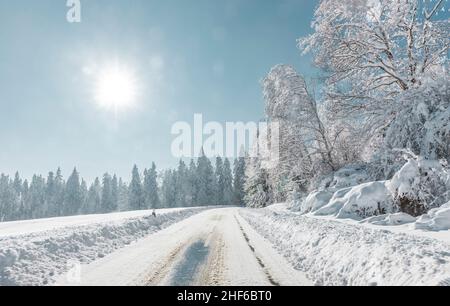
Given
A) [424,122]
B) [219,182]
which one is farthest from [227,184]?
[424,122]

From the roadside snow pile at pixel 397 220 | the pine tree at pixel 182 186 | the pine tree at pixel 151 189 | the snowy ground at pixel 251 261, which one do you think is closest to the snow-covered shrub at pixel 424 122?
the roadside snow pile at pixel 397 220

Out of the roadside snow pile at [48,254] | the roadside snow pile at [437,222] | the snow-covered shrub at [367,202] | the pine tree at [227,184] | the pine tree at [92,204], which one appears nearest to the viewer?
the roadside snow pile at [48,254]

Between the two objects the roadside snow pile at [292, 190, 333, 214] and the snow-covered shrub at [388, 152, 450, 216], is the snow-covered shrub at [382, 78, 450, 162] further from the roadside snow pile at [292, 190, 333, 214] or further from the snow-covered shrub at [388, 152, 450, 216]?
the roadside snow pile at [292, 190, 333, 214]

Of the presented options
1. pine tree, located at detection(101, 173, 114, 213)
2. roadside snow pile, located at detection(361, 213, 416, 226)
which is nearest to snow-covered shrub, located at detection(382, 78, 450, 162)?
roadside snow pile, located at detection(361, 213, 416, 226)

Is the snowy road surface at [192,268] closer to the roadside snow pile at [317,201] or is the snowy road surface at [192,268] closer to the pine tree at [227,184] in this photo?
the roadside snow pile at [317,201]

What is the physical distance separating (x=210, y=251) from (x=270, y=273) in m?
3.24

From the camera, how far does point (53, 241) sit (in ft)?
35.0

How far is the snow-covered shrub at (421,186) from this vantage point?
11.5m

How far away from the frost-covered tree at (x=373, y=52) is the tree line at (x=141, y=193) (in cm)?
6957

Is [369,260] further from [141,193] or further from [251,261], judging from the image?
[141,193]

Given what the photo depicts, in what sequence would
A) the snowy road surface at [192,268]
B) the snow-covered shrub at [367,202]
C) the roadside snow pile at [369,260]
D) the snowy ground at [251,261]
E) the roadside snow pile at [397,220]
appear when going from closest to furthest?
1. the roadside snow pile at [369,260]
2. the snowy ground at [251,261]
3. the snowy road surface at [192,268]
4. the roadside snow pile at [397,220]
5. the snow-covered shrub at [367,202]

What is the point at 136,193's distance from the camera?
90.8 m
